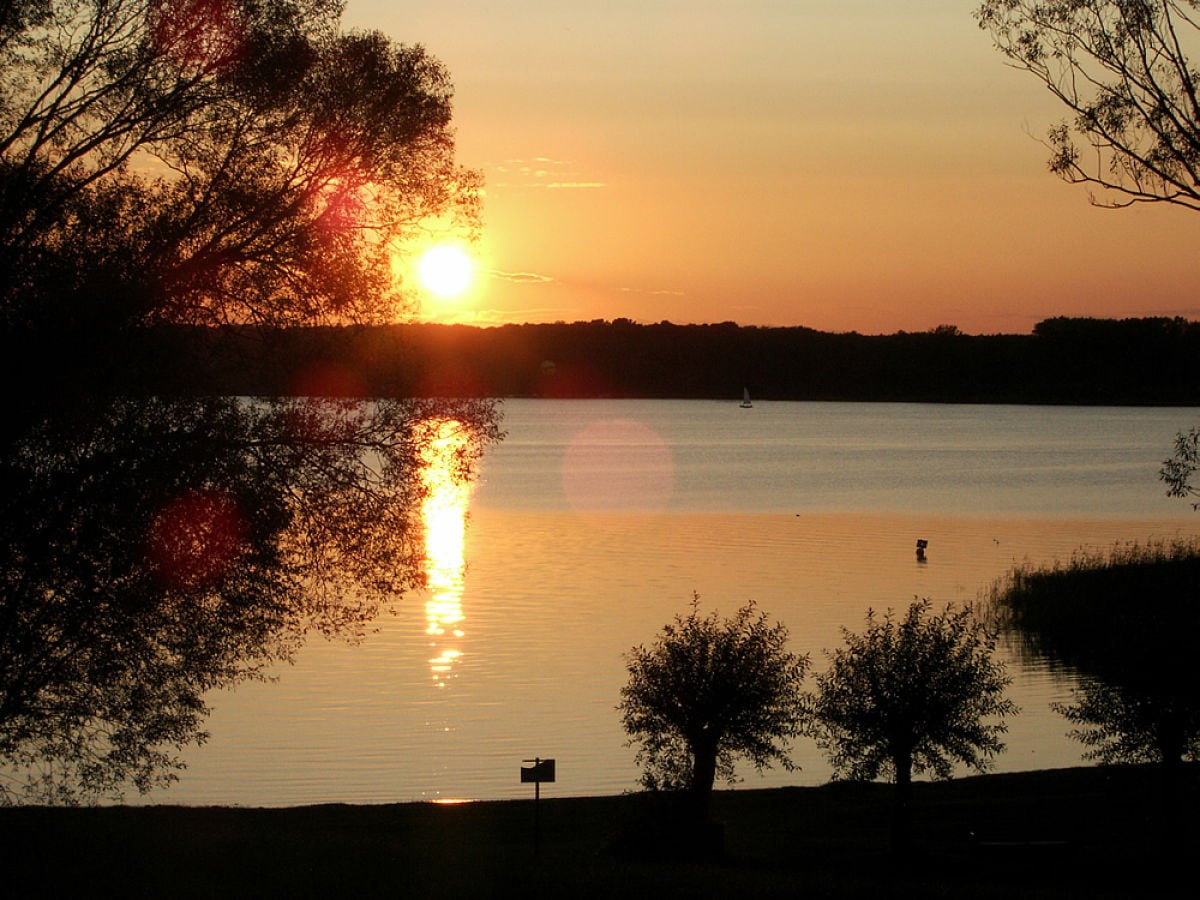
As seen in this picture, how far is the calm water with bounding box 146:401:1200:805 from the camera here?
31594 mm

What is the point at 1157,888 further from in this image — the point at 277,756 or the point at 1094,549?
the point at 1094,549

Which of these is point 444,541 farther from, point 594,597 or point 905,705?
point 905,705

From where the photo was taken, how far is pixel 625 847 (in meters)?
20.4

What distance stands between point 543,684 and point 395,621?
12.2m

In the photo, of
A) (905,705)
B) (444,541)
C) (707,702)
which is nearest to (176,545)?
(707,702)

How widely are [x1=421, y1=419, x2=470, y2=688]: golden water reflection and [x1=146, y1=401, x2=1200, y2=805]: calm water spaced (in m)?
0.21

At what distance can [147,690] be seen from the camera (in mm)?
18234

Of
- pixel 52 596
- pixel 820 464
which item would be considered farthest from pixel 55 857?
pixel 820 464

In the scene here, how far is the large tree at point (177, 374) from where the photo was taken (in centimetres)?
1634

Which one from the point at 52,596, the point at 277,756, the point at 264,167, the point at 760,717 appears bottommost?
the point at 277,756

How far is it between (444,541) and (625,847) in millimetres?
53223

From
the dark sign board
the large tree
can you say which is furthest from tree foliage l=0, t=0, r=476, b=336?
the dark sign board

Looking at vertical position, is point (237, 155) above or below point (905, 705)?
above

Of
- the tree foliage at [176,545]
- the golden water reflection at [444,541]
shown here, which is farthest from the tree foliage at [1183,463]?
the golden water reflection at [444,541]
